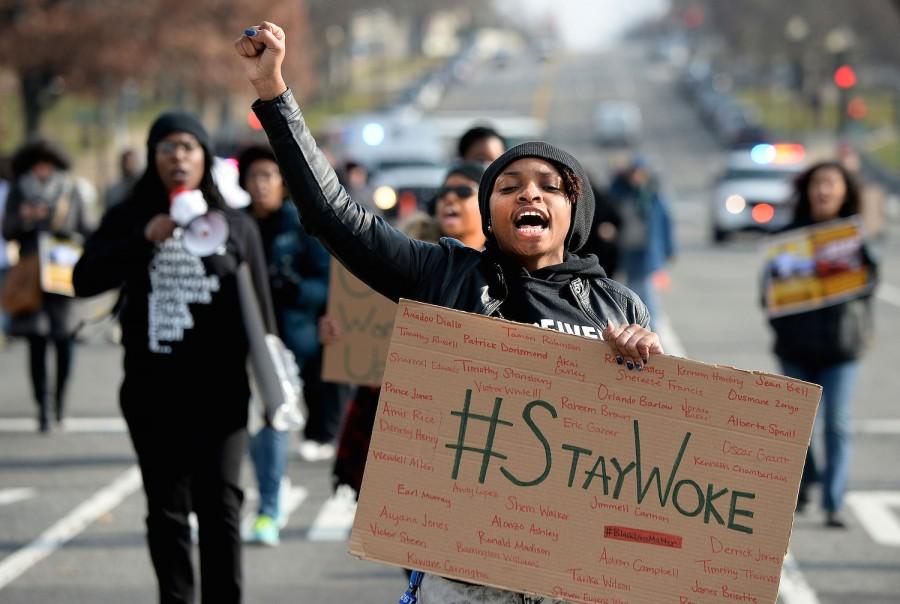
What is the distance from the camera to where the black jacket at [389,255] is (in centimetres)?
370

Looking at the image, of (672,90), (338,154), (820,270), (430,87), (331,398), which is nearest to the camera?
(820,270)

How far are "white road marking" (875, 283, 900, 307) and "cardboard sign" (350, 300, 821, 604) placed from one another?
16.2 metres

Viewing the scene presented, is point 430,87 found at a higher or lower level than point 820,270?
higher

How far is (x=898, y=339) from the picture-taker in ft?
52.2

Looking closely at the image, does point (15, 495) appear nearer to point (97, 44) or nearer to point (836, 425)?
point (836, 425)

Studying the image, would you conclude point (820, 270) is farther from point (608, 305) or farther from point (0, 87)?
point (0, 87)

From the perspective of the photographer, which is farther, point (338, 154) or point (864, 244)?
point (338, 154)

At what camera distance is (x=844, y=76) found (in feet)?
112

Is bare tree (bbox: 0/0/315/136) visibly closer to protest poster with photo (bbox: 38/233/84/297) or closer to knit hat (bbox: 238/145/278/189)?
protest poster with photo (bbox: 38/233/84/297)

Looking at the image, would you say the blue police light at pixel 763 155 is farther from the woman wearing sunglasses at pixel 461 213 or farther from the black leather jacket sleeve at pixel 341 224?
the black leather jacket sleeve at pixel 341 224

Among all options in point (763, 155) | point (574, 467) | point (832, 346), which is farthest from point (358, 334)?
point (763, 155)

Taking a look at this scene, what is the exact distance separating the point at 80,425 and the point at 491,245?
7.64 metres

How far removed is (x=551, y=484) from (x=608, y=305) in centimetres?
51

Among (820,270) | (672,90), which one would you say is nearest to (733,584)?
(820,270)
